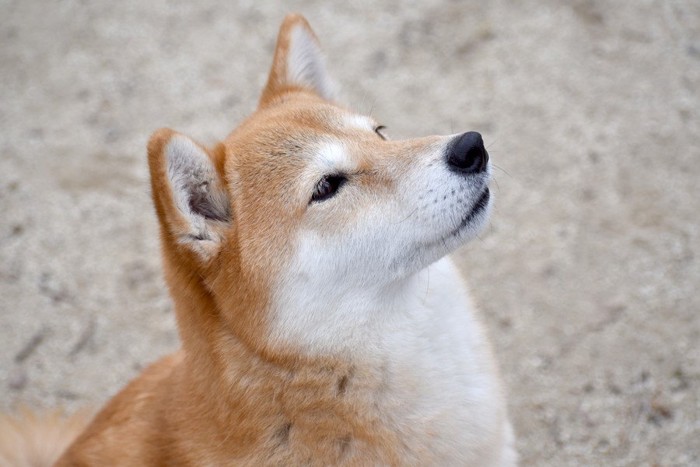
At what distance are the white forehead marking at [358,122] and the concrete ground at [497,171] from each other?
1514 millimetres

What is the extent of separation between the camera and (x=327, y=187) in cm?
236

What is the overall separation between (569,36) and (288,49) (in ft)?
8.95

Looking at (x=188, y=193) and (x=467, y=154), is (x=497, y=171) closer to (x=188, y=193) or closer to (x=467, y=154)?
(x=467, y=154)

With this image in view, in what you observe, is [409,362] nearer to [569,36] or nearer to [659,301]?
[659,301]

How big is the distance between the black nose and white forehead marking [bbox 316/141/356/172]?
0.35m

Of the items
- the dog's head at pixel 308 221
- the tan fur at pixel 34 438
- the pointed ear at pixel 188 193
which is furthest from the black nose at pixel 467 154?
the tan fur at pixel 34 438

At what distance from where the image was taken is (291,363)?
225 cm

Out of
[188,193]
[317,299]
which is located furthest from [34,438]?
[317,299]

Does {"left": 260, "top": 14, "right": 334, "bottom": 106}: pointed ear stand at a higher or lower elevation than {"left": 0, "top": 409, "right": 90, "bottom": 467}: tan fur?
higher

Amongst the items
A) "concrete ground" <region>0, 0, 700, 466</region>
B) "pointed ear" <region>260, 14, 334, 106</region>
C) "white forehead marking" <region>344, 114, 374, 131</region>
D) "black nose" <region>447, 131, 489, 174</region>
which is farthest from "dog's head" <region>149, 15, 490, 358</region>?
"concrete ground" <region>0, 0, 700, 466</region>

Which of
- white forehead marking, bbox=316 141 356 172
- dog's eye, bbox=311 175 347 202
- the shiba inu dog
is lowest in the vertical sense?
the shiba inu dog

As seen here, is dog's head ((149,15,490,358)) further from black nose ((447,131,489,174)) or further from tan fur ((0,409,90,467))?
tan fur ((0,409,90,467))

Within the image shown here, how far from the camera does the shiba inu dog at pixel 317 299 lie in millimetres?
2242

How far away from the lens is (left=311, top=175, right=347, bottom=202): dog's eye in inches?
92.3
